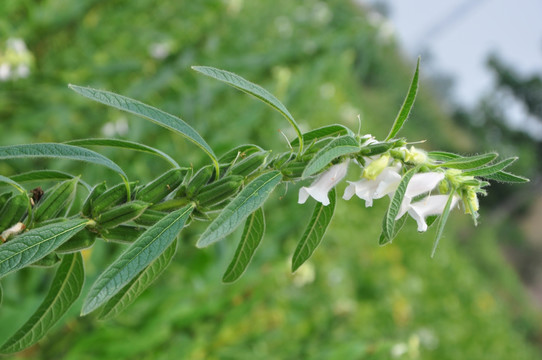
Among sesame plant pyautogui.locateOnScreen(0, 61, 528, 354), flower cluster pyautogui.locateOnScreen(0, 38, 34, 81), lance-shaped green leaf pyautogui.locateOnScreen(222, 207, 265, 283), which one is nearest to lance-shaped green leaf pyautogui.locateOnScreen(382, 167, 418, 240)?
sesame plant pyautogui.locateOnScreen(0, 61, 528, 354)

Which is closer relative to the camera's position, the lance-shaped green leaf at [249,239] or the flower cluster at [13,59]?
the lance-shaped green leaf at [249,239]

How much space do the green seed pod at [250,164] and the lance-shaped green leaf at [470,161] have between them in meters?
0.16

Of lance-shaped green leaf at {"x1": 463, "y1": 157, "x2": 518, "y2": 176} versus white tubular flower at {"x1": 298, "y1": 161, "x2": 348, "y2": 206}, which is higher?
lance-shaped green leaf at {"x1": 463, "y1": 157, "x2": 518, "y2": 176}

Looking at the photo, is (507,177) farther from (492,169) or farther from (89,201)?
(89,201)

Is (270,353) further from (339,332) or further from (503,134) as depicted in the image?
(503,134)

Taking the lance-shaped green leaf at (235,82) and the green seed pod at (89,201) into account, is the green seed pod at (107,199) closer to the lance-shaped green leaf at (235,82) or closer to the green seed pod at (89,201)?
the green seed pod at (89,201)

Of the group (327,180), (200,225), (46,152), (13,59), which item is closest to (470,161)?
(327,180)

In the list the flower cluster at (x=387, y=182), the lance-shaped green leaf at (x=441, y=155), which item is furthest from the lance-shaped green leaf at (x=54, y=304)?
the lance-shaped green leaf at (x=441, y=155)

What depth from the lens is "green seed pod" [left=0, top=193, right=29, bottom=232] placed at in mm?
419

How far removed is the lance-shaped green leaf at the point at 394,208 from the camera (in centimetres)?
43

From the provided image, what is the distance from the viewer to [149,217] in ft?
1.45

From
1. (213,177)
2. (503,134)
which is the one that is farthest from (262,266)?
(503,134)

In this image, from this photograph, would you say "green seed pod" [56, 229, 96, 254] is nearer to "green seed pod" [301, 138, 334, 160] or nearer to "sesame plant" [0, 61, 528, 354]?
"sesame plant" [0, 61, 528, 354]

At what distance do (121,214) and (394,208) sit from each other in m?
0.21
